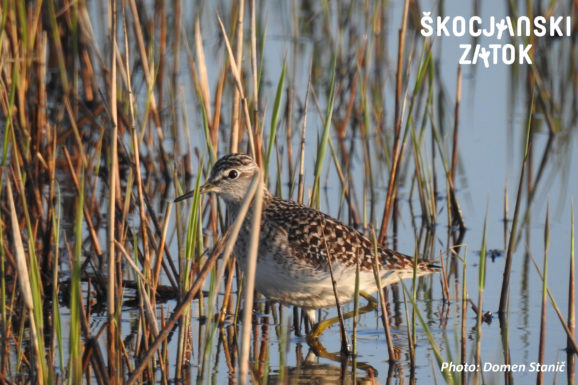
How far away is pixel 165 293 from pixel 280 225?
4.13 feet

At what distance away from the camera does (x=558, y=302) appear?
25.8 ft

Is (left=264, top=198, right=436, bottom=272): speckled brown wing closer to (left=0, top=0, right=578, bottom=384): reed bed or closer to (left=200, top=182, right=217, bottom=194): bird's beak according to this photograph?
(left=0, top=0, right=578, bottom=384): reed bed

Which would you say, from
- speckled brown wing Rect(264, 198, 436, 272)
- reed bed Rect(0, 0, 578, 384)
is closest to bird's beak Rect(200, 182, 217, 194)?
reed bed Rect(0, 0, 578, 384)

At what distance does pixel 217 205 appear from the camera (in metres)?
7.88

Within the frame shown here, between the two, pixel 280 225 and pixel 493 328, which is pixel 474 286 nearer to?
pixel 493 328

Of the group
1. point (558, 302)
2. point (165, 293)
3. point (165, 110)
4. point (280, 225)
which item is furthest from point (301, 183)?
point (165, 110)

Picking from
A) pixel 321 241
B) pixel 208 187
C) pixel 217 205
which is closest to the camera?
pixel 321 241

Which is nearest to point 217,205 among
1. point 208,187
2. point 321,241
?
point 208,187

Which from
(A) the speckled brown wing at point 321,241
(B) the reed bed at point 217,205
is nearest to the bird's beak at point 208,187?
(B) the reed bed at point 217,205

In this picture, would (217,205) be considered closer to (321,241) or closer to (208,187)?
(208,187)

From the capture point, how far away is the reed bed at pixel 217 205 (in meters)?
5.71

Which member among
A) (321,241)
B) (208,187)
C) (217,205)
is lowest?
(321,241)

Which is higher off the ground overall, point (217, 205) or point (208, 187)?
point (208, 187)

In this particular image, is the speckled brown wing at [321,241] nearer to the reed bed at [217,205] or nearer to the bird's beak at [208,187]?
the reed bed at [217,205]
